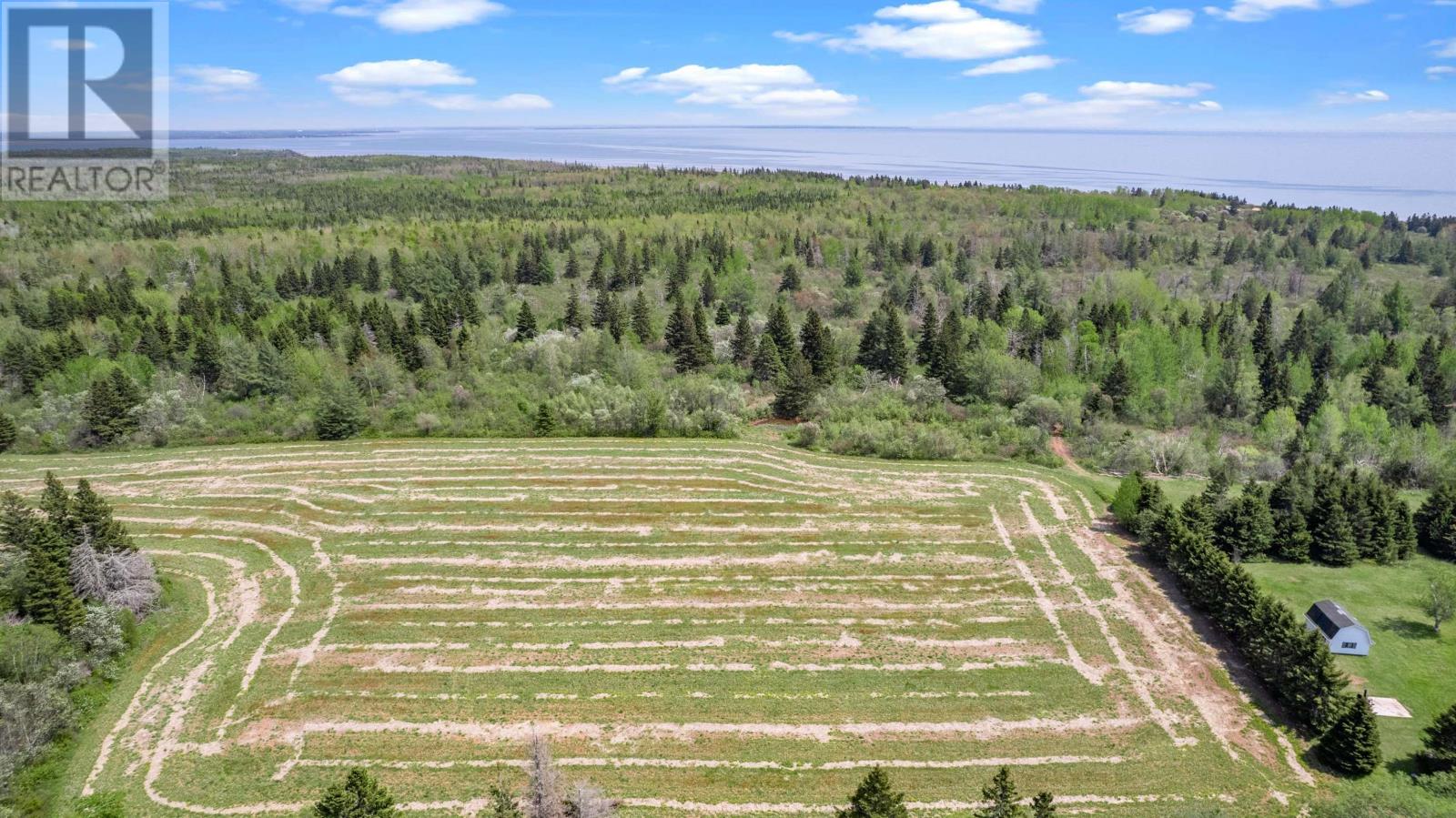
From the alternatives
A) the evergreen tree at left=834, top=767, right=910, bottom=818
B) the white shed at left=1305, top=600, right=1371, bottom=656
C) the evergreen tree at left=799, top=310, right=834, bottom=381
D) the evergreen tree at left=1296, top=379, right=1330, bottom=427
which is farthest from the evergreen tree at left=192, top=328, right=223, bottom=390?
the evergreen tree at left=1296, top=379, right=1330, bottom=427

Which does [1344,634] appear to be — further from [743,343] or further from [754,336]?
[754,336]

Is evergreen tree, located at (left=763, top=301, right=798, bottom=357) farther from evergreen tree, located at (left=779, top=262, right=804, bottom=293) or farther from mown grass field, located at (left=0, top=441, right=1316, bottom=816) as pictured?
evergreen tree, located at (left=779, top=262, right=804, bottom=293)

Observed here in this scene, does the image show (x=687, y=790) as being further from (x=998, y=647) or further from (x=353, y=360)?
(x=353, y=360)

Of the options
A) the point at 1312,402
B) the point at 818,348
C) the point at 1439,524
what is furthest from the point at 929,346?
the point at 1439,524

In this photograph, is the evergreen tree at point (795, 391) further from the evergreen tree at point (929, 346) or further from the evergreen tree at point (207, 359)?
the evergreen tree at point (207, 359)

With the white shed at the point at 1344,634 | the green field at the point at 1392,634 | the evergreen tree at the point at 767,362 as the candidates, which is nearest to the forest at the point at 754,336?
the evergreen tree at the point at 767,362

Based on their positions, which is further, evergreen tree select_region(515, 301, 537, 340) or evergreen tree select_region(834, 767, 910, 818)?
evergreen tree select_region(515, 301, 537, 340)
